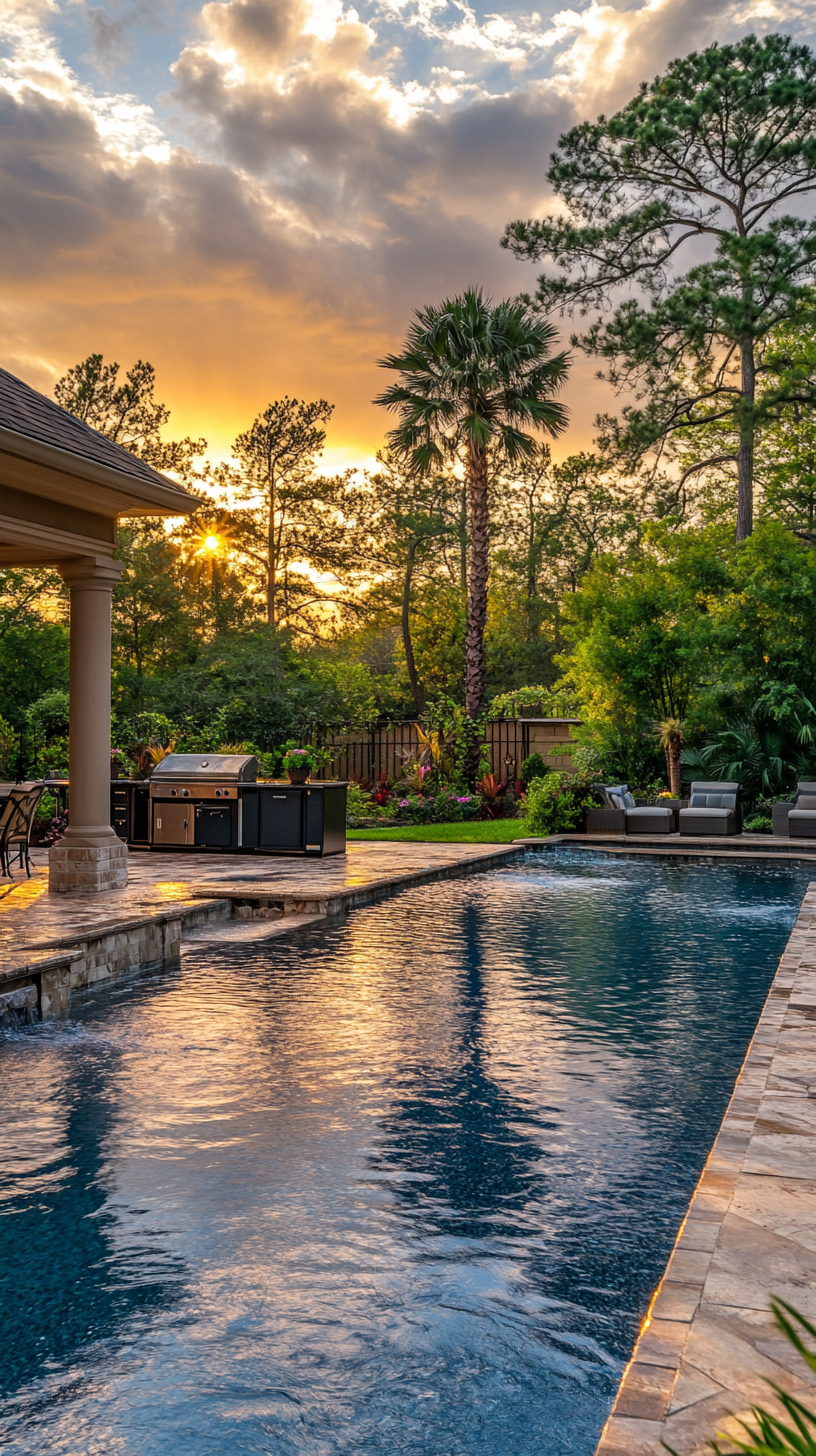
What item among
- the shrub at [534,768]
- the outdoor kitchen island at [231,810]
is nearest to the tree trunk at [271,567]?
the shrub at [534,768]

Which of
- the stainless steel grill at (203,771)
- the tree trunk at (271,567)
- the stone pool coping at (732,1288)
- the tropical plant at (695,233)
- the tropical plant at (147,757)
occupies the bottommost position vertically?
the stone pool coping at (732,1288)

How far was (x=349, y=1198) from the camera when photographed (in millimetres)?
3637

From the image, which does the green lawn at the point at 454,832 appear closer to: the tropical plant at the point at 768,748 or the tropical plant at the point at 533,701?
Result: the tropical plant at the point at 533,701

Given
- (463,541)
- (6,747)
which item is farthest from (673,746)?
(463,541)

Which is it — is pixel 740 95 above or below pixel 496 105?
above

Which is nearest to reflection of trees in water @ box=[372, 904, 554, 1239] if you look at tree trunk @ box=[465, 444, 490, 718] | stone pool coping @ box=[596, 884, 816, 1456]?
stone pool coping @ box=[596, 884, 816, 1456]

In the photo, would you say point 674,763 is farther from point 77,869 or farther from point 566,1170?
point 566,1170

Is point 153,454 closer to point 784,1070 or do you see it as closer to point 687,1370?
point 784,1070

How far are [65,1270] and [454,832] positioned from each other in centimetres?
1435

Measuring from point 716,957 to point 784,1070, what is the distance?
3.24 m

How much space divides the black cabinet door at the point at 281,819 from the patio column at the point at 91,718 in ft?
11.9

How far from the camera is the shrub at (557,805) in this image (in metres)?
16.9

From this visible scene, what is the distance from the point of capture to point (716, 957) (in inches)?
308

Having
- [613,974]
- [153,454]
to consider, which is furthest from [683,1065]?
[153,454]
